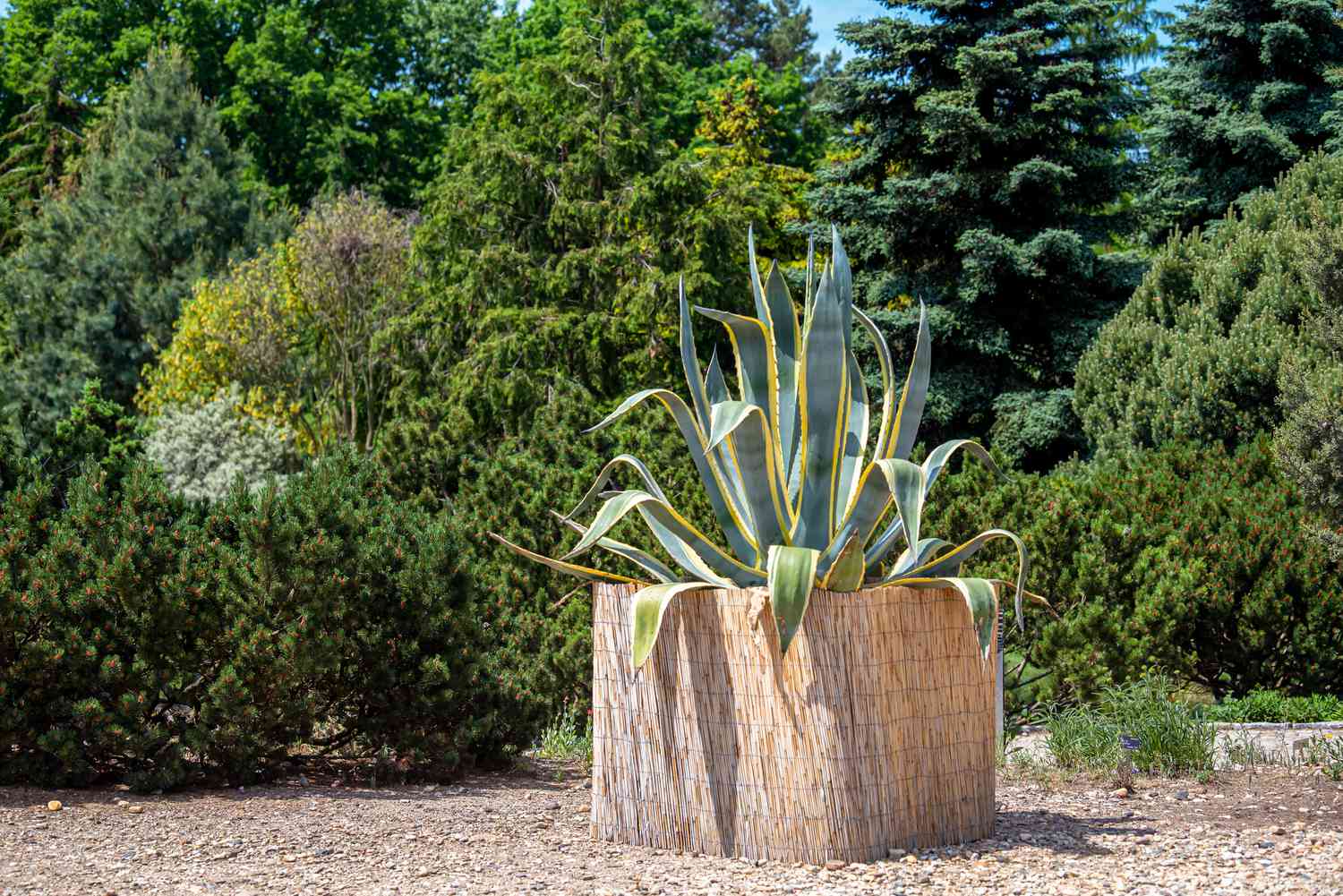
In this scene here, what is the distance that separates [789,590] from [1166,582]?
539 cm

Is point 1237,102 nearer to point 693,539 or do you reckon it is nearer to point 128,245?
point 693,539

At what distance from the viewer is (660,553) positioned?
8961mm

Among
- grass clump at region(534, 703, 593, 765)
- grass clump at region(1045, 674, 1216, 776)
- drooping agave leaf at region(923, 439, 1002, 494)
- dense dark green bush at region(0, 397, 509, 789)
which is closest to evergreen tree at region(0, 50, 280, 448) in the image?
grass clump at region(534, 703, 593, 765)

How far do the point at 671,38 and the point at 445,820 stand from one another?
28.5 metres

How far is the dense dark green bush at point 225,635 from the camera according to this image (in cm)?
587

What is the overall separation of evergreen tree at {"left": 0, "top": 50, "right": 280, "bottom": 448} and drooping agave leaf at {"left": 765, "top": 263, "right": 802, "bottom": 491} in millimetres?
20503

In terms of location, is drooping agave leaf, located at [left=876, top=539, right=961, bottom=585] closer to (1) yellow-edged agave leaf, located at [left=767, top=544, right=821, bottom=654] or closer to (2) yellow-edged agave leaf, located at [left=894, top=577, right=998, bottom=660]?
(2) yellow-edged agave leaf, located at [left=894, top=577, right=998, bottom=660]

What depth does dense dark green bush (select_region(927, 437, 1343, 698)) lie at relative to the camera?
8.60 meters

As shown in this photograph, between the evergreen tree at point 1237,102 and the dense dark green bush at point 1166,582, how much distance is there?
894 cm

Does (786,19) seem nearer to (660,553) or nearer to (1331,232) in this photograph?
(1331,232)

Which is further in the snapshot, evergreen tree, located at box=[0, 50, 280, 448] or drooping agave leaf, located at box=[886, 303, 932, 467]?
evergreen tree, located at box=[0, 50, 280, 448]

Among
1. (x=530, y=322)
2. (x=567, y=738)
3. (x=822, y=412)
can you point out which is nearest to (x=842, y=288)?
(x=822, y=412)

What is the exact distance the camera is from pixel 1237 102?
1808cm

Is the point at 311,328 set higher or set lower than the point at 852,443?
higher
